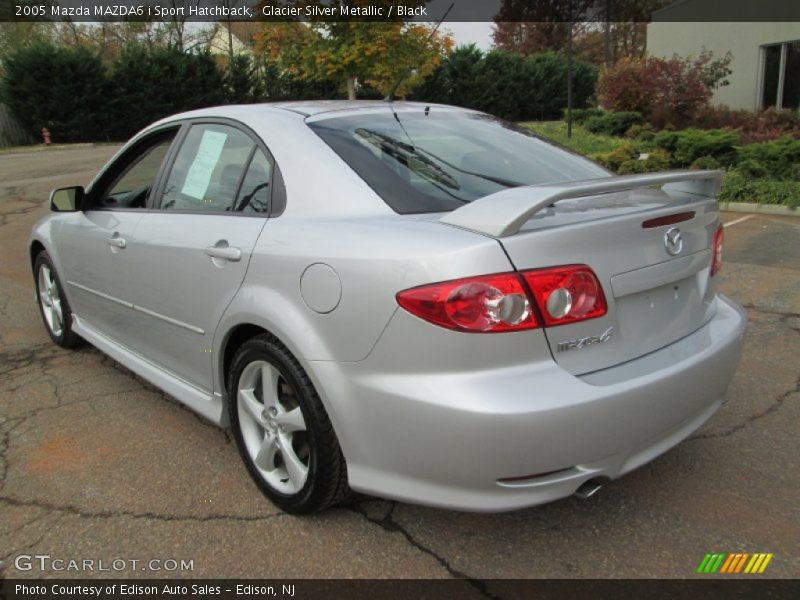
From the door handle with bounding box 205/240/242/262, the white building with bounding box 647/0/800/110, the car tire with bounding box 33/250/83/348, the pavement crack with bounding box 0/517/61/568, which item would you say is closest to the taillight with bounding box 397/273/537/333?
the door handle with bounding box 205/240/242/262

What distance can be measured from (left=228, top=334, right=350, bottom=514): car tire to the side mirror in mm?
1807

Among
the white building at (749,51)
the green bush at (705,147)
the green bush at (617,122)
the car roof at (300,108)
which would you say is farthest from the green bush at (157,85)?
the car roof at (300,108)

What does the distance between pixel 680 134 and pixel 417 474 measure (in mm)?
10375

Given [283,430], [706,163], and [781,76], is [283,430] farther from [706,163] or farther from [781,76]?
[781,76]

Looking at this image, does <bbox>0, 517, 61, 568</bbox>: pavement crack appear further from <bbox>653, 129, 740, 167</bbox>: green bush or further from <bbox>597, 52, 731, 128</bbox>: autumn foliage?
<bbox>597, 52, 731, 128</bbox>: autumn foliage

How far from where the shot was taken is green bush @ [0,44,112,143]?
2372 cm

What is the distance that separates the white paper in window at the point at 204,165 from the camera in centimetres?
305

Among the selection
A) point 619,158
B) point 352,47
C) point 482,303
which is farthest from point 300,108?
point 352,47

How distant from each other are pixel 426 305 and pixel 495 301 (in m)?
0.20

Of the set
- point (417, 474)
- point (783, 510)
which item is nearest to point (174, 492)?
point (417, 474)

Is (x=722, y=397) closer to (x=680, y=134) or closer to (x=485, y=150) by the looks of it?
(x=485, y=150)

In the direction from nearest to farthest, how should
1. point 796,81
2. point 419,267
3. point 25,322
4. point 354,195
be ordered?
point 419,267 < point 354,195 < point 25,322 < point 796,81

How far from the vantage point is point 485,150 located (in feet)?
9.67

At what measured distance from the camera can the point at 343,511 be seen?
103 inches
